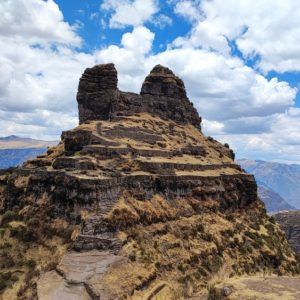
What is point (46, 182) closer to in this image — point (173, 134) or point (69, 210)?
point (69, 210)

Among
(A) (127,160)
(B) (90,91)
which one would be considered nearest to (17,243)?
(A) (127,160)

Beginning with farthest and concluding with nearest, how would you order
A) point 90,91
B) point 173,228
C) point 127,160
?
1. point 90,91
2. point 127,160
3. point 173,228

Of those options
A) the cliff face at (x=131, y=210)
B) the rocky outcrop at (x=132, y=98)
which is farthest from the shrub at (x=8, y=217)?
the rocky outcrop at (x=132, y=98)

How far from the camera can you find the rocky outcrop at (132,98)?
3014 inches

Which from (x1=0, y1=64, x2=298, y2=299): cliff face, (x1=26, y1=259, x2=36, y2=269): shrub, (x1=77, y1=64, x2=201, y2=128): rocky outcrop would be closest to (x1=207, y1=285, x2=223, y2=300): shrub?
(x1=0, y1=64, x2=298, y2=299): cliff face

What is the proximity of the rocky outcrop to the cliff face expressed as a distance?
22 cm

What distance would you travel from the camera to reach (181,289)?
147ft

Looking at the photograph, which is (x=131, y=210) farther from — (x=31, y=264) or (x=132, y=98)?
(x=132, y=98)

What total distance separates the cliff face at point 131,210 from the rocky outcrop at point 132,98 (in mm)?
223

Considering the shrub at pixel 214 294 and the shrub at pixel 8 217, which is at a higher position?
the shrub at pixel 8 217

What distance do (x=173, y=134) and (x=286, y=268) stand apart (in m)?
27.8

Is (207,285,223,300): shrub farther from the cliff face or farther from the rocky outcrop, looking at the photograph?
the rocky outcrop

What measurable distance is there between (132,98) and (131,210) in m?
35.1

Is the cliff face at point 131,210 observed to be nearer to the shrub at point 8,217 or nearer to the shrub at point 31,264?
the shrub at point 8,217
